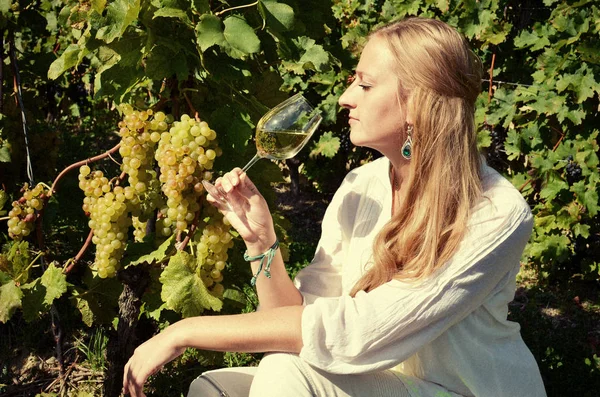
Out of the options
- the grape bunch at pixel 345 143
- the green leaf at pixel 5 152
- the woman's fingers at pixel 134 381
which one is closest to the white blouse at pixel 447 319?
the woman's fingers at pixel 134 381

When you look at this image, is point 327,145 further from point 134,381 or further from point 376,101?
point 134,381

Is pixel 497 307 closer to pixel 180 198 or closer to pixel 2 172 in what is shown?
pixel 180 198

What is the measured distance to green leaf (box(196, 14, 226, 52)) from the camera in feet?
6.70

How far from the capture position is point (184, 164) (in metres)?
2.05

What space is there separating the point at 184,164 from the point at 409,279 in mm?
674

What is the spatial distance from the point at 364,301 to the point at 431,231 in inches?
10.6

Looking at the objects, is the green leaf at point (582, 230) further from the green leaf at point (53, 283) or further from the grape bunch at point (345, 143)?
the green leaf at point (53, 283)

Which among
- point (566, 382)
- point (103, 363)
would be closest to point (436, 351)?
point (566, 382)

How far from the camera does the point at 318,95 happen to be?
17.6 feet

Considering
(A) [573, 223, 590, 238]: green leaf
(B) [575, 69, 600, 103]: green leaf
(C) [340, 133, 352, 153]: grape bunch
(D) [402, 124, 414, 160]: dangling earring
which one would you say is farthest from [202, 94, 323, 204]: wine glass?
(C) [340, 133, 352, 153]: grape bunch

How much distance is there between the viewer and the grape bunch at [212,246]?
2174mm

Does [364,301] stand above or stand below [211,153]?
below

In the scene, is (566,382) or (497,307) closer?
(497,307)

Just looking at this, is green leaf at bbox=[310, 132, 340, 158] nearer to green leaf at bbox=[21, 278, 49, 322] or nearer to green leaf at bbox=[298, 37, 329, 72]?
green leaf at bbox=[298, 37, 329, 72]
